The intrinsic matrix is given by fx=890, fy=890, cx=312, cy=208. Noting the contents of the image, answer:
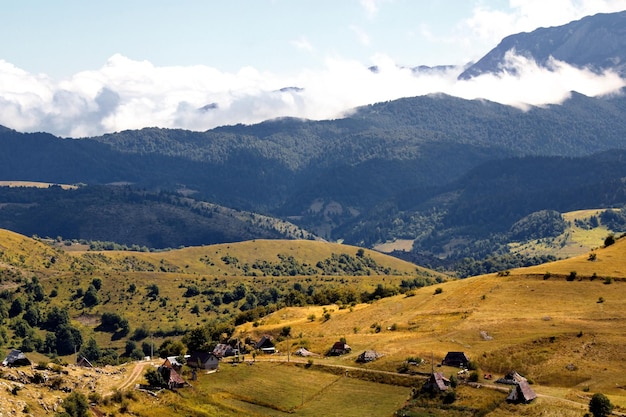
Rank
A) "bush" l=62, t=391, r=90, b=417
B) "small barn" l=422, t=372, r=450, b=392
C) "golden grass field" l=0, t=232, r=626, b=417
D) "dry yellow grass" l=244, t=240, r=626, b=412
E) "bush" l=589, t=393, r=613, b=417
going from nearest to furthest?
"bush" l=62, t=391, r=90, b=417, "bush" l=589, t=393, r=613, b=417, "golden grass field" l=0, t=232, r=626, b=417, "small barn" l=422, t=372, r=450, b=392, "dry yellow grass" l=244, t=240, r=626, b=412

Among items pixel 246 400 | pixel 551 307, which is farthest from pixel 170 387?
pixel 551 307

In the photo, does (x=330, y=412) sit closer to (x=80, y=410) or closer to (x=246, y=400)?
(x=246, y=400)

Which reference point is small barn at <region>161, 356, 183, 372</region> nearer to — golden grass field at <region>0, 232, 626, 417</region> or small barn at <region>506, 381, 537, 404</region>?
golden grass field at <region>0, 232, 626, 417</region>

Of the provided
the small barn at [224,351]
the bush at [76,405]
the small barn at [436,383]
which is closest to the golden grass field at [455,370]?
the small barn at [436,383]

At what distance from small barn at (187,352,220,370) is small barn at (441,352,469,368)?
43025 millimetres

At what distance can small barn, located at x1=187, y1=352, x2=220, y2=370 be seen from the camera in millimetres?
168000

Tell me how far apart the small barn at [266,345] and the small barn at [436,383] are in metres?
49.8

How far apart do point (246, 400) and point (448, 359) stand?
Answer: 125ft

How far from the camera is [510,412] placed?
135 metres

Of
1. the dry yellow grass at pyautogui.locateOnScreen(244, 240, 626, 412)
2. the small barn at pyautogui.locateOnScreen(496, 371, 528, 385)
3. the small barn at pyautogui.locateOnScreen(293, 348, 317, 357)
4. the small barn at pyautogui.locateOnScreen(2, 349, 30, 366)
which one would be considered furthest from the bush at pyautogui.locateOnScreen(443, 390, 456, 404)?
the small barn at pyautogui.locateOnScreen(2, 349, 30, 366)

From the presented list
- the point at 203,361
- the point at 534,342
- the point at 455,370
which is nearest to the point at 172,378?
the point at 203,361

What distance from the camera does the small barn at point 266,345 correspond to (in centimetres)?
19150

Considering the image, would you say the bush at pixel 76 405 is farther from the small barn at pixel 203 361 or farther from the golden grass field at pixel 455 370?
the small barn at pixel 203 361

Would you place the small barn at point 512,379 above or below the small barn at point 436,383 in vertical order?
below
